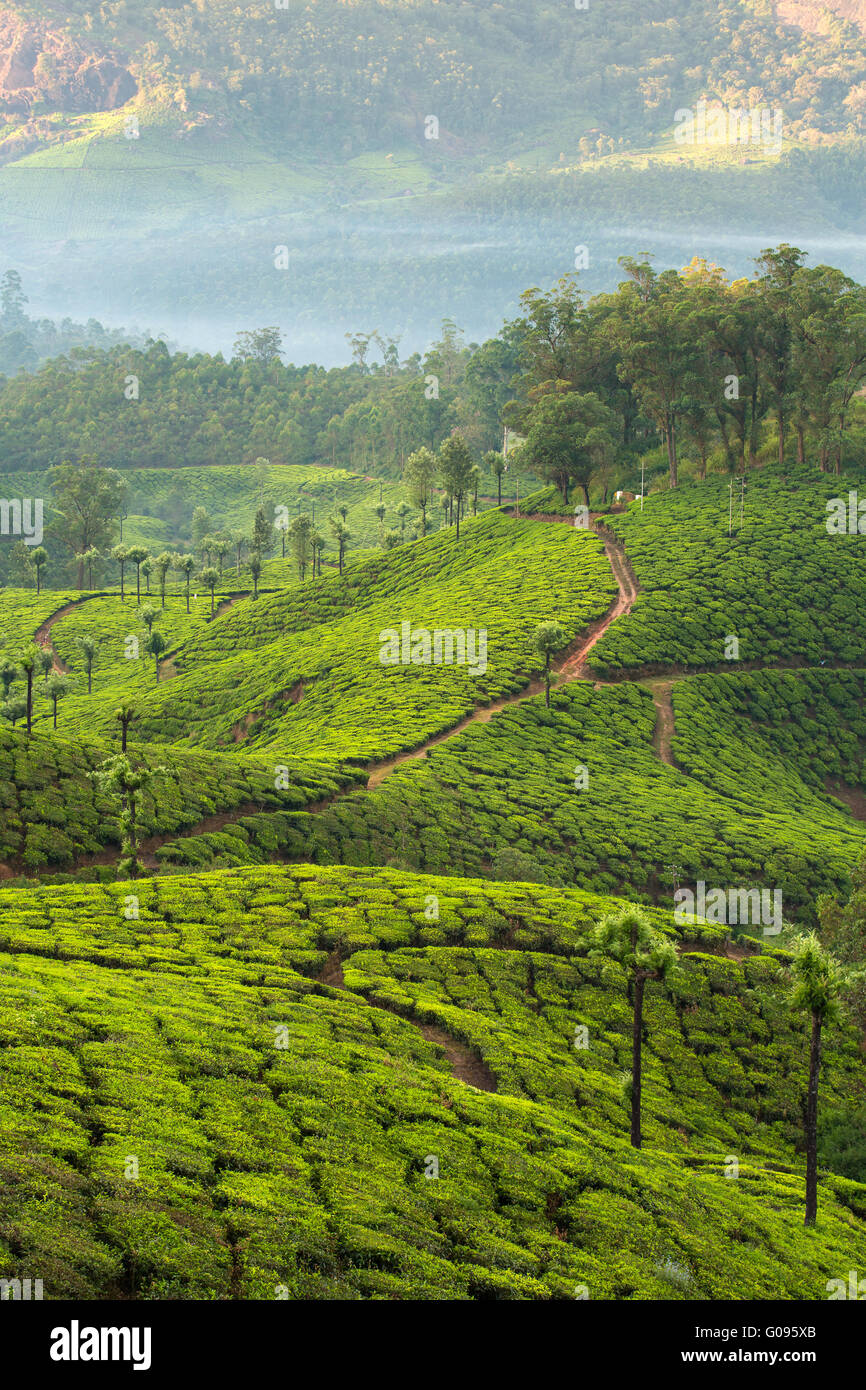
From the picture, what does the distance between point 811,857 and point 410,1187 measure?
1493 inches

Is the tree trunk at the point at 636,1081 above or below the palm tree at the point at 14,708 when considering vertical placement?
below

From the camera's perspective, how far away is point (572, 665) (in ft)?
236

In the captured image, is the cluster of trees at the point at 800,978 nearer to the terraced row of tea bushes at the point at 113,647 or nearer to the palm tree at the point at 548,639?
the palm tree at the point at 548,639

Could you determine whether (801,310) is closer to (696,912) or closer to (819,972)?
(696,912)

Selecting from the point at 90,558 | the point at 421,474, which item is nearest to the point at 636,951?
the point at 421,474

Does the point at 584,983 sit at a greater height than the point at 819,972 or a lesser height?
lesser

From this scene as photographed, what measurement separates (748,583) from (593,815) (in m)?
33.2

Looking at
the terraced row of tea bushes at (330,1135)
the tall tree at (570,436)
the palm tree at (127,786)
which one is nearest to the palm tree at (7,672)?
the palm tree at (127,786)

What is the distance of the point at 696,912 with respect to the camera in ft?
157

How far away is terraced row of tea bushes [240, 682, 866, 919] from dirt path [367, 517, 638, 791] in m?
1.27

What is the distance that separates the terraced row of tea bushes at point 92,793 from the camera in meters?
41.9

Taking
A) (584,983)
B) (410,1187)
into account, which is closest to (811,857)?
(584,983)

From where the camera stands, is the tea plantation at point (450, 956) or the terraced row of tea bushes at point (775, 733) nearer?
the tea plantation at point (450, 956)

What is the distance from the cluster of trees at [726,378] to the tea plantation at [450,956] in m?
15.4
